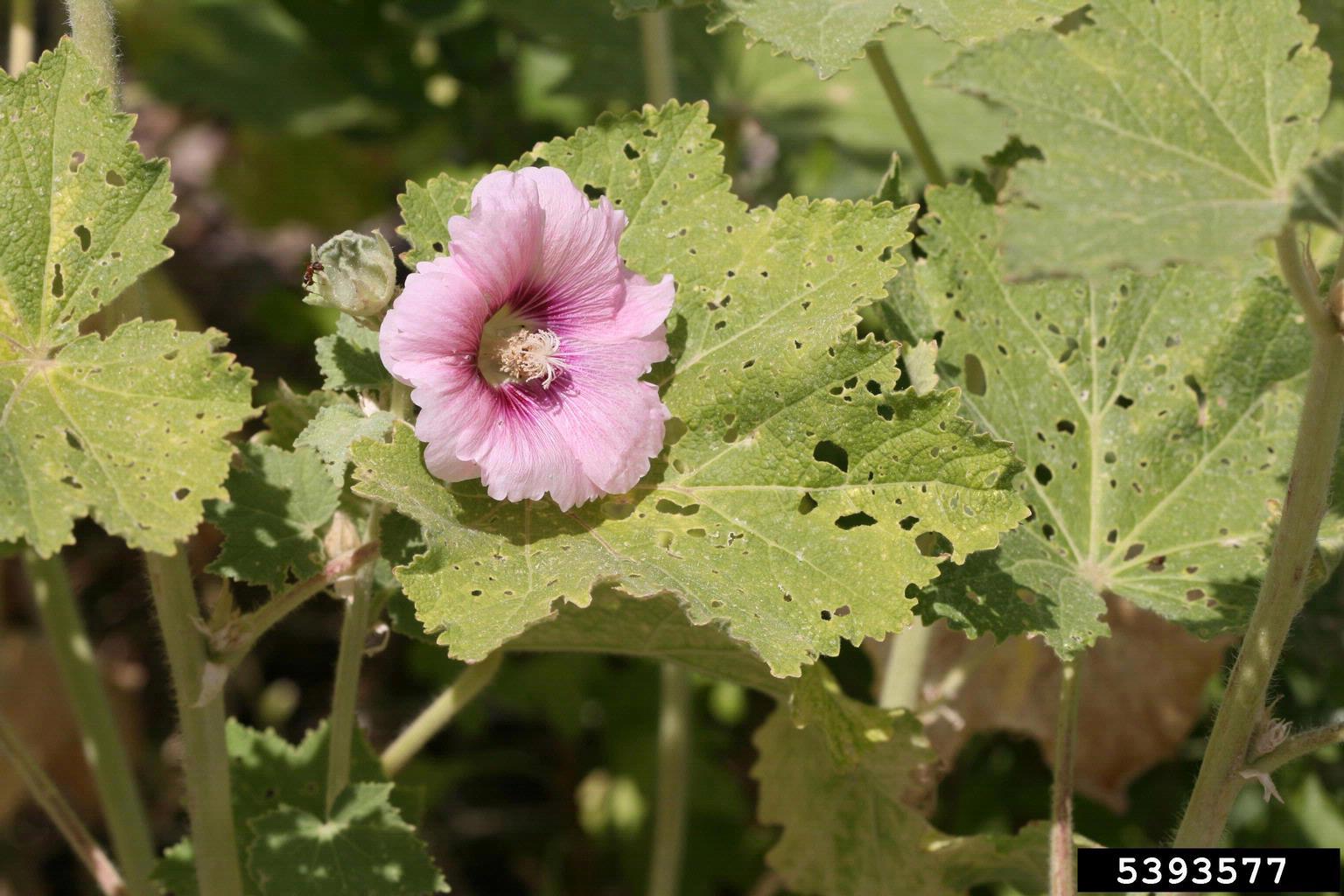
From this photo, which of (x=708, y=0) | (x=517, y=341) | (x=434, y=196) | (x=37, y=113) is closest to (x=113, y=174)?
(x=37, y=113)

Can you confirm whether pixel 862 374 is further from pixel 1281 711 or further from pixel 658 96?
pixel 1281 711

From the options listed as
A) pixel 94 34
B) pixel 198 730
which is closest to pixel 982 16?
pixel 94 34

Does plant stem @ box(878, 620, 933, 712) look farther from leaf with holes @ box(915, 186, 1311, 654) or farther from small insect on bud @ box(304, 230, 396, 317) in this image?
small insect on bud @ box(304, 230, 396, 317)

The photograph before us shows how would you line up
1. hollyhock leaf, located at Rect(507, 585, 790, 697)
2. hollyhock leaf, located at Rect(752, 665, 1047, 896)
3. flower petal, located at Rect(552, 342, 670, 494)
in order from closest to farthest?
flower petal, located at Rect(552, 342, 670, 494)
hollyhock leaf, located at Rect(507, 585, 790, 697)
hollyhock leaf, located at Rect(752, 665, 1047, 896)

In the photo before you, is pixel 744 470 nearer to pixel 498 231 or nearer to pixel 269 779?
pixel 498 231

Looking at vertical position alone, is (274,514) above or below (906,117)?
below

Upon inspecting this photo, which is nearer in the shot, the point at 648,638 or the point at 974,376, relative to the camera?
the point at 648,638

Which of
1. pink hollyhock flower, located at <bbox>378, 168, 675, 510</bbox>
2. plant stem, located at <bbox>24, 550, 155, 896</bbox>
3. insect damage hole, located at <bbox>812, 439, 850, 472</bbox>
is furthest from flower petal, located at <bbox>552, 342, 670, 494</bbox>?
plant stem, located at <bbox>24, 550, 155, 896</bbox>

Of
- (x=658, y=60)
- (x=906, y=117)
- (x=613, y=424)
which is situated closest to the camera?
(x=613, y=424)

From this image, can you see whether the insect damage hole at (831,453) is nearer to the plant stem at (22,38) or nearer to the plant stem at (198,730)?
the plant stem at (198,730)
